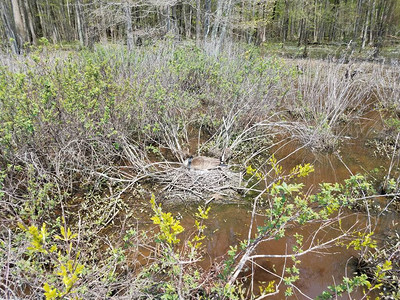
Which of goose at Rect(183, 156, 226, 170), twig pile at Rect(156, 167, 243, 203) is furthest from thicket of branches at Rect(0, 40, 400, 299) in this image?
goose at Rect(183, 156, 226, 170)

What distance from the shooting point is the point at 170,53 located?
550cm

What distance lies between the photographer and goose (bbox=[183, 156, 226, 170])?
3.64 meters

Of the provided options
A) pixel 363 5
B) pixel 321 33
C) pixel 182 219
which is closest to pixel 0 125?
pixel 182 219

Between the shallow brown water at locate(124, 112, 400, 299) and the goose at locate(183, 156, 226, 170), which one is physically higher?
the goose at locate(183, 156, 226, 170)

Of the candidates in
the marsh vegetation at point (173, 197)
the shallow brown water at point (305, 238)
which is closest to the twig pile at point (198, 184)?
the marsh vegetation at point (173, 197)

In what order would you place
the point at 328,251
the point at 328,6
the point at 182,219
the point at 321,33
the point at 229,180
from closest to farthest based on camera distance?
the point at 328,251
the point at 182,219
the point at 229,180
the point at 328,6
the point at 321,33

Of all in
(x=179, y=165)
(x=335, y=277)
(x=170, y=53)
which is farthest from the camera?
(x=170, y=53)

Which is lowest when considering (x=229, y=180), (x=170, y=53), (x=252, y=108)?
(x=229, y=180)

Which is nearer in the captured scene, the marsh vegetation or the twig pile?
the marsh vegetation

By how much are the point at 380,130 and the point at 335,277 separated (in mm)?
4669

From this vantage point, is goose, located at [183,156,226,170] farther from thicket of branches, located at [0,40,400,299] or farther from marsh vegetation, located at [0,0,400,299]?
thicket of branches, located at [0,40,400,299]

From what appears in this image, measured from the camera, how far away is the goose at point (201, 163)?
3637 millimetres

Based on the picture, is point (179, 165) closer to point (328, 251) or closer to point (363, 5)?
point (328, 251)

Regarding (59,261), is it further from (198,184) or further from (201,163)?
(201,163)
